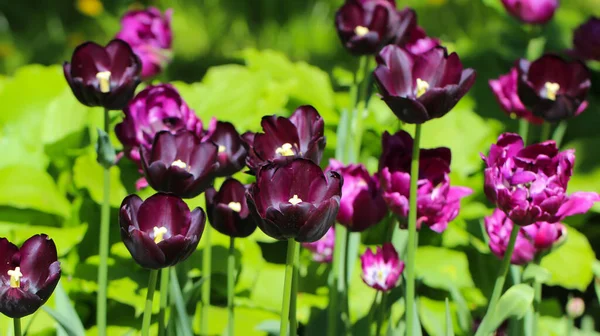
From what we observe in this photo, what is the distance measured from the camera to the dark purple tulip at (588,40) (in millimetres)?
1753

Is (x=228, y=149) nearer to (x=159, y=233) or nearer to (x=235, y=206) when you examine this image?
(x=235, y=206)

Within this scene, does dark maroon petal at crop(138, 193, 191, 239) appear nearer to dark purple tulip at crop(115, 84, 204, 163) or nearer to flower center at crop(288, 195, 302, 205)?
flower center at crop(288, 195, 302, 205)


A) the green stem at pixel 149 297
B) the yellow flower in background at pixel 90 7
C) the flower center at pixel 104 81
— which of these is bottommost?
the green stem at pixel 149 297

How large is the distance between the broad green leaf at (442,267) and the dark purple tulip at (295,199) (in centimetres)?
66

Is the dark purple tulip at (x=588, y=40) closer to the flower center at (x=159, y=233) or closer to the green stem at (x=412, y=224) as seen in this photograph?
the green stem at (x=412, y=224)

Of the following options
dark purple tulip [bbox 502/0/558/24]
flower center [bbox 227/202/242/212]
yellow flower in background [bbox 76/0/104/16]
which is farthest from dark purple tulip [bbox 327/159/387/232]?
yellow flower in background [bbox 76/0/104/16]

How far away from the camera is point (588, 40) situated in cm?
177

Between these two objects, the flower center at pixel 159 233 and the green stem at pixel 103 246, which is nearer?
the flower center at pixel 159 233

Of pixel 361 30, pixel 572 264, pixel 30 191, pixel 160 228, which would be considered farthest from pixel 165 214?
pixel 572 264

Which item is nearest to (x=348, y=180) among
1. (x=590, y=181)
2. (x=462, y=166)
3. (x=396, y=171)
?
(x=396, y=171)

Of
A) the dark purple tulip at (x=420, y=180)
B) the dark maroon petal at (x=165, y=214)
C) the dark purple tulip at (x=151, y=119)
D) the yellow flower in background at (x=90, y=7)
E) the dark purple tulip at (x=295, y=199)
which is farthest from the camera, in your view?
the yellow flower in background at (x=90, y=7)

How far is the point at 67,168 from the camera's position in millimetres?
1718

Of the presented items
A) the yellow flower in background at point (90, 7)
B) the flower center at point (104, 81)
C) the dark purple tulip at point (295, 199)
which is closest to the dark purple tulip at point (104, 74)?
the flower center at point (104, 81)

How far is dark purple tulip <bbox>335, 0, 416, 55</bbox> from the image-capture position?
136 cm
